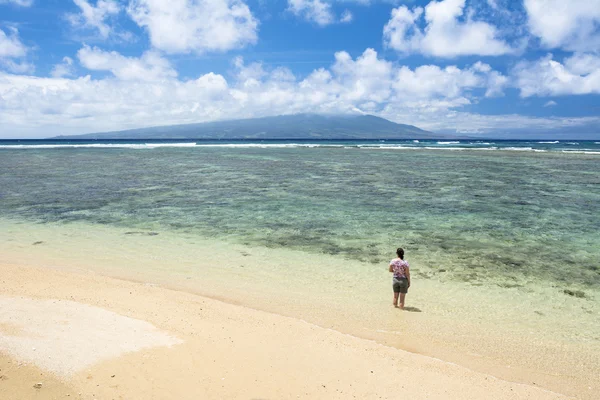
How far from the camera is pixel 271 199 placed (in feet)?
86.5

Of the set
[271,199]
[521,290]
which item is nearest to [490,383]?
[521,290]

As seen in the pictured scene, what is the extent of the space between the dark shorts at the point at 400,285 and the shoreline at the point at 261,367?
7.63 ft

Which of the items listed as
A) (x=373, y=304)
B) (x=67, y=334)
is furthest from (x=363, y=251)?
(x=67, y=334)

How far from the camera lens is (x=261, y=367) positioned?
7.05 meters

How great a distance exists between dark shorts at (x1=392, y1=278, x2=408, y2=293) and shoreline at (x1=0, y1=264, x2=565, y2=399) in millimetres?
2326

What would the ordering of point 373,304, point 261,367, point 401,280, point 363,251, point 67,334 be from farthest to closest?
1. point 363,251
2. point 373,304
3. point 401,280
4. point 67,334
5. point 261,367

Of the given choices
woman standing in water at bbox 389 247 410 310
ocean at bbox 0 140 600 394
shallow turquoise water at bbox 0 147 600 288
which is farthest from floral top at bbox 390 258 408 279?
shallow turquoise water at bbox 0 147 600 288

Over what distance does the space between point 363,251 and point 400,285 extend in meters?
4.81

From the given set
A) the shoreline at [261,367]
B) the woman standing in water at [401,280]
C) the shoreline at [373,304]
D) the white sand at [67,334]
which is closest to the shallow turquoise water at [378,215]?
the shoreline at [373,304]

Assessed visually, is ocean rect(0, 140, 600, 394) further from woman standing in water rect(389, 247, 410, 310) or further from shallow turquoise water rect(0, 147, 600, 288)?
woman standing in water rect(389, 247, 410, 310)

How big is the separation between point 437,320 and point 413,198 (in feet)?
A: 58.2

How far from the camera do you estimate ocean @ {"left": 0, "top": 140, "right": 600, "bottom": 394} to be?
9547 millimetres

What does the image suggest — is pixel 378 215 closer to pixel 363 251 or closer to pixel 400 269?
pixel 363 251

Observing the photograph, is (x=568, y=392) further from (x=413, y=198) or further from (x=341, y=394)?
(x=413, y=198)
